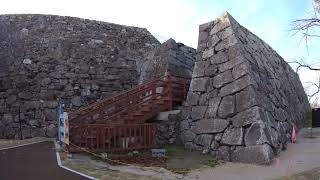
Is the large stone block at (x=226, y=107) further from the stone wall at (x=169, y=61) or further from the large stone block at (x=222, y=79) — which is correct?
the stone wall at (x=169, y=61)

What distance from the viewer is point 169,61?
48.5ft

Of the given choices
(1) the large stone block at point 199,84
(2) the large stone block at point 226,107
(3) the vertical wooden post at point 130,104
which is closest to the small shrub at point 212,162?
(2) the large stone block at point 226,107

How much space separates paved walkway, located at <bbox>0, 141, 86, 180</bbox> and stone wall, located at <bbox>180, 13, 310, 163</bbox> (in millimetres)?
4150

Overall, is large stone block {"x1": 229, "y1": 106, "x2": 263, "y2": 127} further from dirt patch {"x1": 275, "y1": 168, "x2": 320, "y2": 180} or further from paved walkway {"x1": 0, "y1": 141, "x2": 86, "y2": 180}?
paved walkway {"x1": 0, "y1": 141, "x2": 86, "y2": 180}

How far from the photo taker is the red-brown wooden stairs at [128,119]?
10539 mm

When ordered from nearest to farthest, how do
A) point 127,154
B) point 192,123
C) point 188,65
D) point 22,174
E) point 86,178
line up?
point 86,178
point 22,174
point 127,154
point 192,123
point 188,65

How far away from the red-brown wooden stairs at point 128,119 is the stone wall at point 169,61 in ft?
5.27

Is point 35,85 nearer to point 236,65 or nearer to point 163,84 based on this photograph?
point 163,84

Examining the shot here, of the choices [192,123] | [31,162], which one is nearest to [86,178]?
[31,162]

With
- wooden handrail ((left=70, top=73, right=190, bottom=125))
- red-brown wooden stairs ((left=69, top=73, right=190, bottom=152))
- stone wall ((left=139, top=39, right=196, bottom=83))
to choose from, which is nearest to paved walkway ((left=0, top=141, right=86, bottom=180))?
red-brown wooden stairs ((left=69, top=73, right=190, bottom=152))

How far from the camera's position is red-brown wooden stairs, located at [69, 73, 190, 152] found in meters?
10.5

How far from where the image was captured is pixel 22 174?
7598 millimetres

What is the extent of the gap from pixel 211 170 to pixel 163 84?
4.49 m

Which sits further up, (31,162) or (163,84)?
(163,84)
